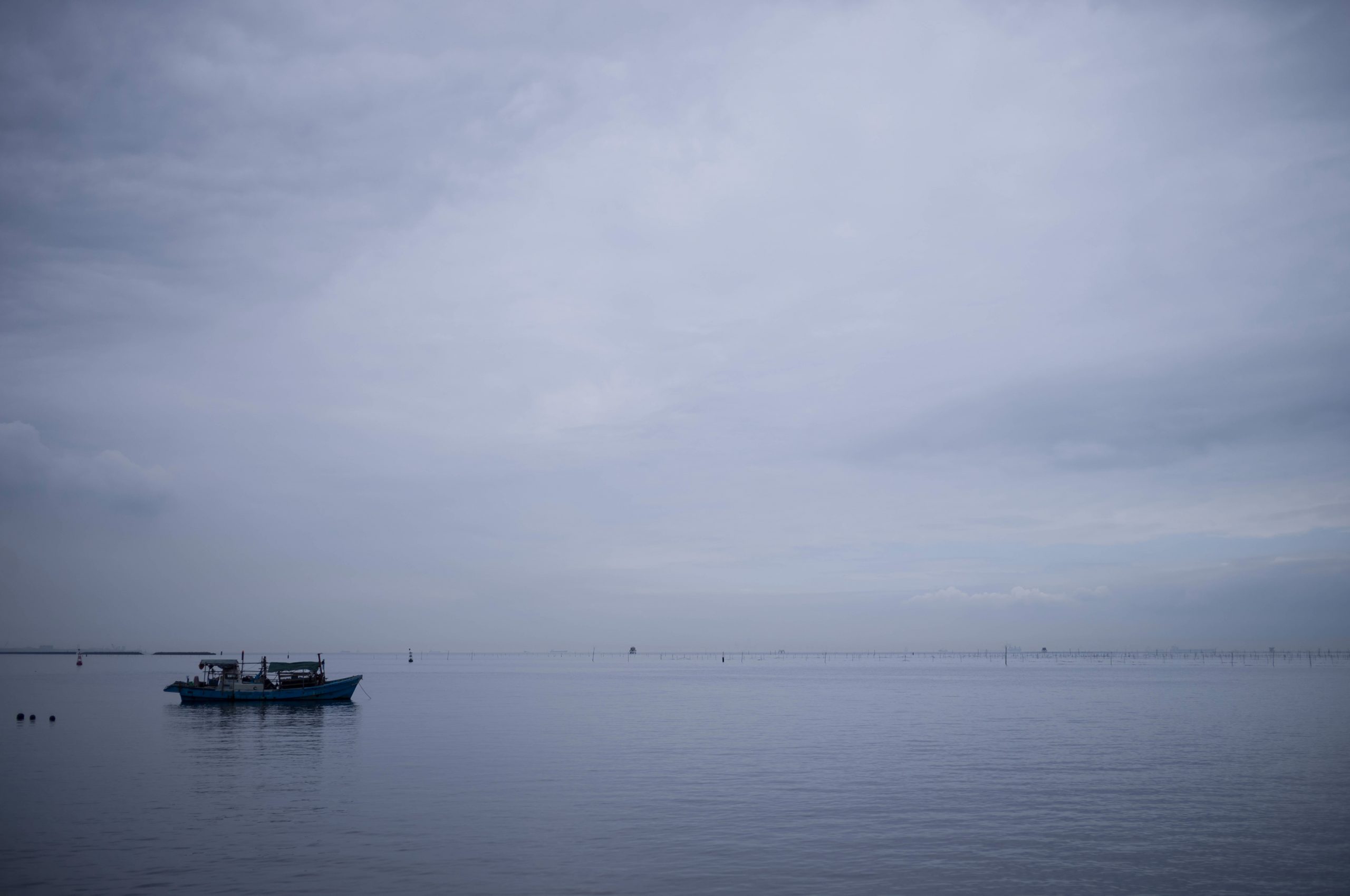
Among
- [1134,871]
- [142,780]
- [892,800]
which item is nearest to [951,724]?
[892,800]

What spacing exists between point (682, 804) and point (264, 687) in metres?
70.5

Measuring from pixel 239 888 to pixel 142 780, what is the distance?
24.2m

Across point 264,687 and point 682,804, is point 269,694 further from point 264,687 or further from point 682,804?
point 682,804

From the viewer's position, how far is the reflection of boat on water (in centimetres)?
9125

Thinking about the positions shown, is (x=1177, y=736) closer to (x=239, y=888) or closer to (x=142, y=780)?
(x=239, y=888)

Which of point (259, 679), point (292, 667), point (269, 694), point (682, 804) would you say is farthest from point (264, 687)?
point (682, 804)

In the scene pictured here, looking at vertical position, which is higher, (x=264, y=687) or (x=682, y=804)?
(x=682, y=804)

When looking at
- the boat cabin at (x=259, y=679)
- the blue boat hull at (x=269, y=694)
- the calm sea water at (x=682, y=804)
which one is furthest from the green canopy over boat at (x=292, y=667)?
the calm sea water at (x=682, y=804)

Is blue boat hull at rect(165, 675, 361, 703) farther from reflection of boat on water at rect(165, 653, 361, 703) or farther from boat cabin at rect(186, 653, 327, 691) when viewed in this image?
boat cabin at rect(186, 653, 327, 691)

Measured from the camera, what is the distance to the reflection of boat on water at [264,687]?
91250 mm

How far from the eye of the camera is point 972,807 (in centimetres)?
3641

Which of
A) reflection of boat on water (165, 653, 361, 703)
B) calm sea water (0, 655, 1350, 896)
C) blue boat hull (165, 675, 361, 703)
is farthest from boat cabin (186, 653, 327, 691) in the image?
calm sea water (0, 655, 1350, 896)

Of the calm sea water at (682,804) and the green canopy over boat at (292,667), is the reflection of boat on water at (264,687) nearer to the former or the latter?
the green canopy over boat at (292,667)

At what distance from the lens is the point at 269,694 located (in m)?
91.5
